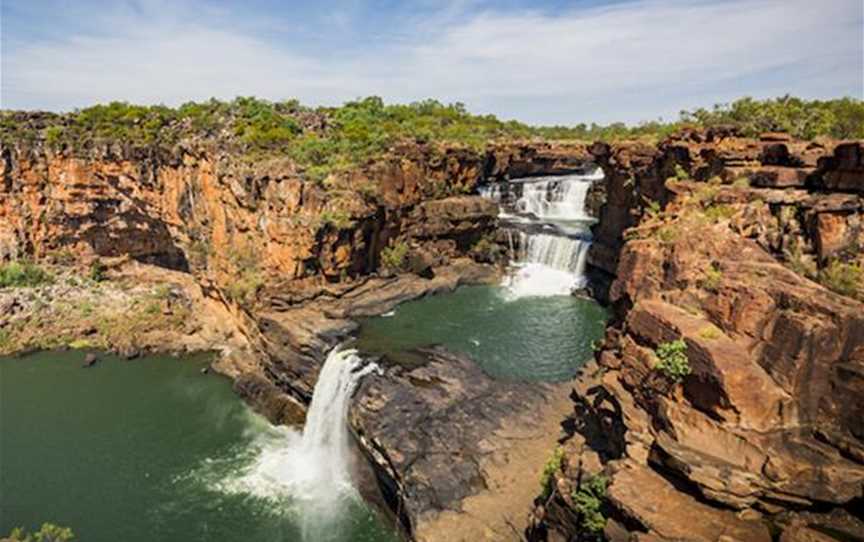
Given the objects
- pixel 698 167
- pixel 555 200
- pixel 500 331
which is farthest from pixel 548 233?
pixel 698 167

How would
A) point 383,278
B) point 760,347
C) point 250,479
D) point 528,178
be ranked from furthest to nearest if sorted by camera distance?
point 528,178 → point 383,278 → point 250,479 → point 760,347

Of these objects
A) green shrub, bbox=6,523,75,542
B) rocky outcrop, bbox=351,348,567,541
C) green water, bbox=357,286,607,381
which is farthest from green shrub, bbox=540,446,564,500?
green shrub, bbox=6,523,75,542

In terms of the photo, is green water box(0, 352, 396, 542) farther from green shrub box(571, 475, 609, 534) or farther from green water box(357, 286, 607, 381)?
green shrub box(571, 475, 609, 534)

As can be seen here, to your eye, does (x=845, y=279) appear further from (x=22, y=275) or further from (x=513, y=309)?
(x=22, y=275)

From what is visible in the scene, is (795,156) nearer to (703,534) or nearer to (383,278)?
(703,534)

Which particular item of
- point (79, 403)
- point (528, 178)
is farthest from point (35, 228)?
point (528, 178)
